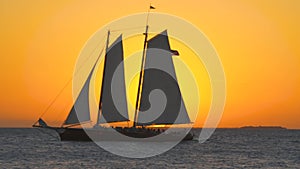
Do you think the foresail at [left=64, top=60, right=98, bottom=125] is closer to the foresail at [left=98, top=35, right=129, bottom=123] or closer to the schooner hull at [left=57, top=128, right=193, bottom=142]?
the foresail at [left=98, top=35, right=129, bottom=123]

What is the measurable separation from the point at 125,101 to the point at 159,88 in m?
6.34

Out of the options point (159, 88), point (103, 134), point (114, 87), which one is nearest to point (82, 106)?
point (114, 87)

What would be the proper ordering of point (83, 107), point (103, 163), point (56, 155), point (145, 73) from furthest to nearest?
1. point (145, 73)
2. point (83, 107)
3. point (56, 155)
4. point (103, 163)

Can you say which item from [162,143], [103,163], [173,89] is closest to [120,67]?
[173,89]

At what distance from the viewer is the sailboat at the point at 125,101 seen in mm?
82188

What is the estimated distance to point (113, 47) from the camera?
8250 centimetres

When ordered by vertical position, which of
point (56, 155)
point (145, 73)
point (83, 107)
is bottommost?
point (56, 155)

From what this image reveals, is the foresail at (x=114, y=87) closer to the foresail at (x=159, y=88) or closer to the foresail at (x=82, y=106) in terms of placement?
the foresail at (x=82, y=106)

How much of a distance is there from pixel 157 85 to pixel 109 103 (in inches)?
321

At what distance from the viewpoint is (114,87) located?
8225cm

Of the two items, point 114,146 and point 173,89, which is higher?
point 173,89

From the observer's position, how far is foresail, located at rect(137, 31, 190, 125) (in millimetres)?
85375

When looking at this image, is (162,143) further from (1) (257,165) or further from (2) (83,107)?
(1) (257,165)

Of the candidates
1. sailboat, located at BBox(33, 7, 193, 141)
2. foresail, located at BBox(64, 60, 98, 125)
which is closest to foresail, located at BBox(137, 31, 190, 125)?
sailboat, located at BBox(33, 7, 193, 141)
